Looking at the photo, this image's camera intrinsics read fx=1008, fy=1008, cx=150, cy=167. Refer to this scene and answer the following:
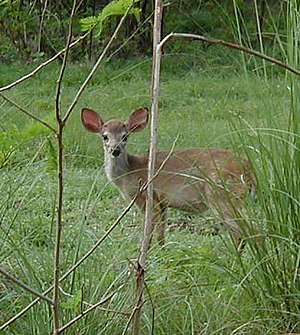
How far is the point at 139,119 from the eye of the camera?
19.3ft

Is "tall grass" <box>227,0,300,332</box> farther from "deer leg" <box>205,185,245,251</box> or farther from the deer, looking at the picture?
the deer

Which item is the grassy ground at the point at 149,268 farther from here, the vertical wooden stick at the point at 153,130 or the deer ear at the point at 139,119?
the deer ear at the point at 139,119

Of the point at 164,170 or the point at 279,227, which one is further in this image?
the point at 164,170

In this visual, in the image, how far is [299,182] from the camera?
133 inches

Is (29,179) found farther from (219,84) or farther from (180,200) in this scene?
(219,84)

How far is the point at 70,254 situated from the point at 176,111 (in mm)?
7028

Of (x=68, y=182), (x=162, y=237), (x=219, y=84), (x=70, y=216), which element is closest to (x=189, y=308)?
(x=162, y=237)

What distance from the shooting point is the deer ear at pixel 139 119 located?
18.8ft

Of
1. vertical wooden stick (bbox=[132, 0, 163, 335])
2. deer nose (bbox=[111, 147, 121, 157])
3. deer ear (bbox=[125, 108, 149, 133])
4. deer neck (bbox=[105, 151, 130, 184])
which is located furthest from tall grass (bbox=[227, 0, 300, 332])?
deer neck (bbox=[105, 151, 130, 184])

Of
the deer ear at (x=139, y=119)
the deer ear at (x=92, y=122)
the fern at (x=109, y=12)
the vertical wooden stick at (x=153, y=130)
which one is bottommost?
the deer ear at (x=92, y=122)

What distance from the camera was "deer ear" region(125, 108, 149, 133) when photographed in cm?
574

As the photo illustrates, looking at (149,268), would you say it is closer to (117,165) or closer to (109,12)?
(109,12)

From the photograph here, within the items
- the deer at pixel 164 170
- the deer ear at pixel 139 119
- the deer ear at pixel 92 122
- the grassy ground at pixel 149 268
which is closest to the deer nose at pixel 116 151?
the deer at pixel 164 170

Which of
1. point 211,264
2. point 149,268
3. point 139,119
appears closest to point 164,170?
point 139,119
